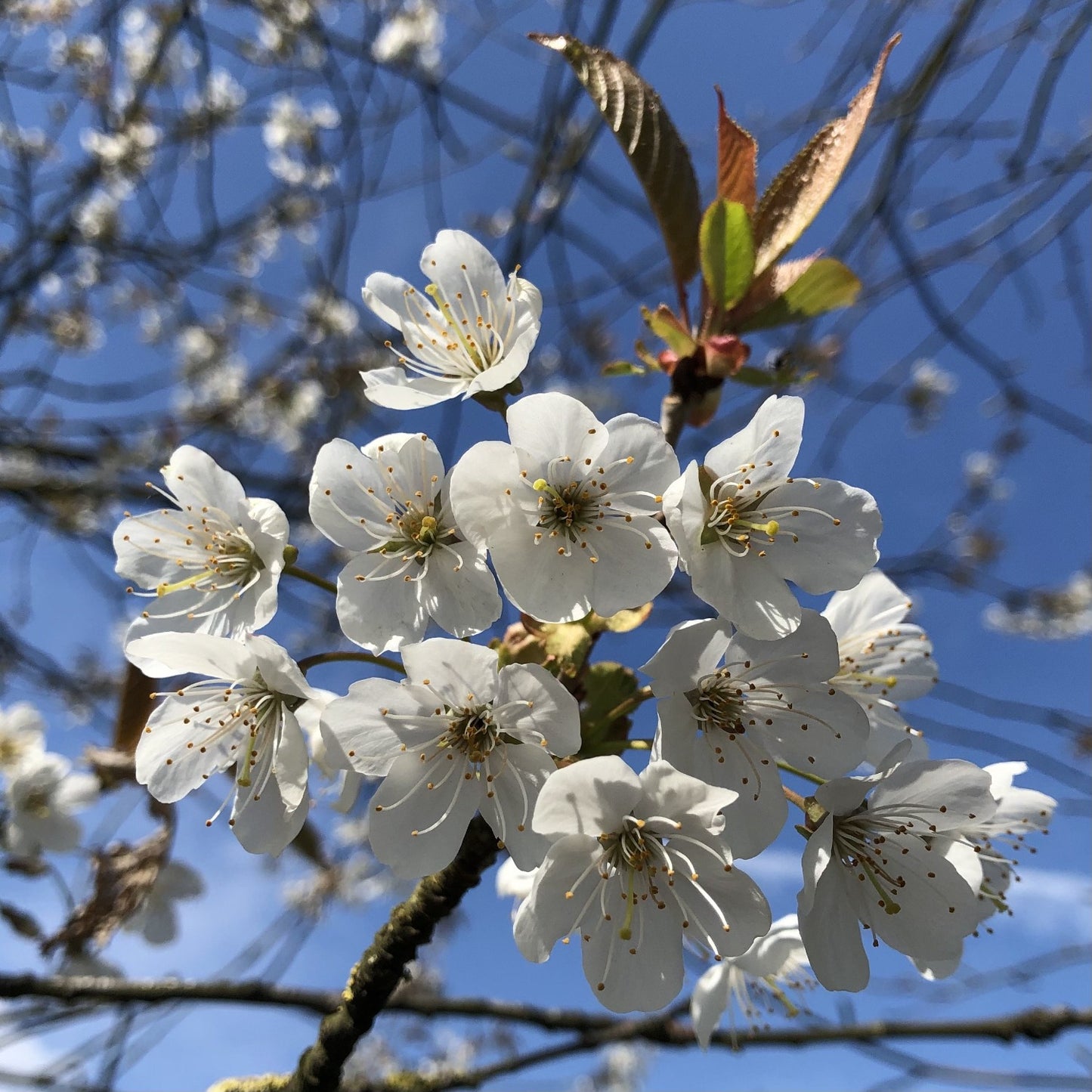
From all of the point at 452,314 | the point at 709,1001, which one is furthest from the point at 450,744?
the point at 709,1001

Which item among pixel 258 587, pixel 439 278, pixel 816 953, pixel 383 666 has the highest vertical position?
pixel 439 278

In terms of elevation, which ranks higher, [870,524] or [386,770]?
[870,524]

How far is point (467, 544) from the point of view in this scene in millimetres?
1157

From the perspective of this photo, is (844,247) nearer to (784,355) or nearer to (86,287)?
(784,355)

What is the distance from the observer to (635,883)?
1.15m

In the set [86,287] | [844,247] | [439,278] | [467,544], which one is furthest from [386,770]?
[86,287]

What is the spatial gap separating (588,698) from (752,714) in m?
0.25

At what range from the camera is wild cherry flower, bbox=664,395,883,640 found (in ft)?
3.36

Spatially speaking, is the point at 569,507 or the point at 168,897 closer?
the point at 569,507

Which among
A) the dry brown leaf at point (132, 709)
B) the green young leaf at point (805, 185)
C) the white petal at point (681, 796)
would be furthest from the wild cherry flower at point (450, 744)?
the green young leaf at point (805, 185)

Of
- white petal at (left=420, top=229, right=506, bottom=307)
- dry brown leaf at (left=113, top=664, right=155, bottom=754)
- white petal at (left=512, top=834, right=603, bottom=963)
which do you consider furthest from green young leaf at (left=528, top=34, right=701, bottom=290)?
dry brown leaf at (left=113, top=664, right=155, bottom=754)

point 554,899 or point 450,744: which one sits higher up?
point 450,744

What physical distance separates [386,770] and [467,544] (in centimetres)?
34

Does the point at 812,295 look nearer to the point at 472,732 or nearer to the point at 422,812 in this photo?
the point at 472,732
